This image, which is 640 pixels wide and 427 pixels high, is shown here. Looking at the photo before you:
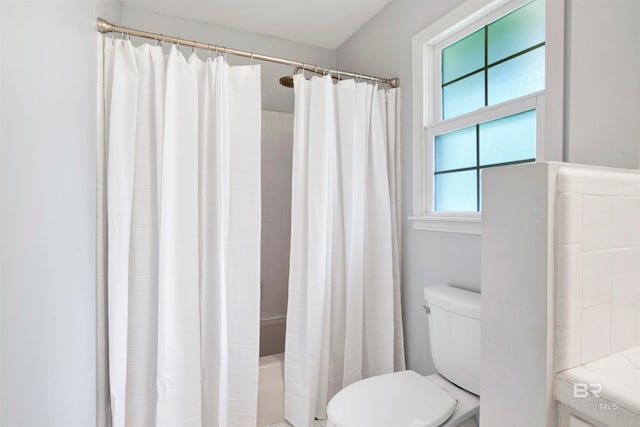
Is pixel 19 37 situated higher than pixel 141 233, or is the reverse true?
pixel 19 37

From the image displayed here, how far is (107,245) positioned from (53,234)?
99 centimetres

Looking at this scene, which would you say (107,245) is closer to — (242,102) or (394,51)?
(242,102)

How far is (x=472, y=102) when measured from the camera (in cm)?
163

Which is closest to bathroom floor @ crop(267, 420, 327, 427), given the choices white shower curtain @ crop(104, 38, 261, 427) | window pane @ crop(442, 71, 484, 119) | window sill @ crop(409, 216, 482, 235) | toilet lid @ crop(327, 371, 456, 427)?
white shower curtain @ crop(104, 38, 261, 427)

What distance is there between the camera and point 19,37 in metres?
0.39

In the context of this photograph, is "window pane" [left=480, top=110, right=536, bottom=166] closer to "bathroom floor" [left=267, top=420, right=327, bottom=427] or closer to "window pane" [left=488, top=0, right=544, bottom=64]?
"window pane" [left=488, top=0, right=544, bottom=64]

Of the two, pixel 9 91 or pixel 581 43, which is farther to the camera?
pixel 581 43

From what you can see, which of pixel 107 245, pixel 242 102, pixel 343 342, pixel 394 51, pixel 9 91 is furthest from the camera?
pixel 394 51

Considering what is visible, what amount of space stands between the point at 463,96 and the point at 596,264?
120 cm

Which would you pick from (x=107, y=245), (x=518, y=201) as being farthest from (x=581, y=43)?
(x=107, y=245)

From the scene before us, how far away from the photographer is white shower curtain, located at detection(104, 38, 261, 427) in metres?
1.40

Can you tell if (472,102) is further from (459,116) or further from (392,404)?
(392,404)

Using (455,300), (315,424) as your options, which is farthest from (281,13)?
(315,424)

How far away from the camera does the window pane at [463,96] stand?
1.60 m
